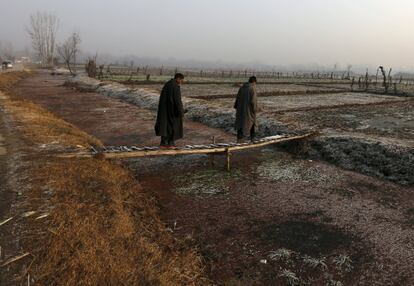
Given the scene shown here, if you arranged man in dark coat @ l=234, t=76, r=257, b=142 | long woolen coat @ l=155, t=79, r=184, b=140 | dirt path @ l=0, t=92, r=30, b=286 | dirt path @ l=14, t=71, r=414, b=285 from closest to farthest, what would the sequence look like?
dirt path @ l=0, t=92, r=30, b=286
dirt path @ l=14, t=71, r=414, b=285
long woolen coat @ l=155, t=79, r=184, b=140
man in dark coat @ l=234, t=76, r=257, b=142

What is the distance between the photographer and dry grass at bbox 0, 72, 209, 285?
→ 4.37m

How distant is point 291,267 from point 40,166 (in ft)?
18.5

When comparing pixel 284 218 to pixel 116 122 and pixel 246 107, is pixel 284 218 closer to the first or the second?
pixel 246 107

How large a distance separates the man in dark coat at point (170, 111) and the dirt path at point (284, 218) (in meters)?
1.02

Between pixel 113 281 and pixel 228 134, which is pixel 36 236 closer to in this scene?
pixel 113 281

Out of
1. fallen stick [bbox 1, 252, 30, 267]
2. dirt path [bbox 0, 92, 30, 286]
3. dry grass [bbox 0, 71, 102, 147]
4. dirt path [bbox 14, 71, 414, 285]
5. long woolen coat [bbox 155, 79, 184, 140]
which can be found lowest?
dirt path [bbox 14, 71, 414, 285]

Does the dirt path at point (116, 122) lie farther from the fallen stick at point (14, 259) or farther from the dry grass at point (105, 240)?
the fallen stick at point (14, 259)

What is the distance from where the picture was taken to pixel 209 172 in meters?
9.59

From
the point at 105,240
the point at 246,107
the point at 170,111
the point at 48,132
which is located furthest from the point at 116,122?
the point at 105,240

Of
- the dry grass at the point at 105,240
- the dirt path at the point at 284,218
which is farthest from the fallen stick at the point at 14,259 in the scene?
the dirt path at the point at 284,218

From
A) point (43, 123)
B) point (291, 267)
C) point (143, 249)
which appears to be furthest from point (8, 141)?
point (291, 267)

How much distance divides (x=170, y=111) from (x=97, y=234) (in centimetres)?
466

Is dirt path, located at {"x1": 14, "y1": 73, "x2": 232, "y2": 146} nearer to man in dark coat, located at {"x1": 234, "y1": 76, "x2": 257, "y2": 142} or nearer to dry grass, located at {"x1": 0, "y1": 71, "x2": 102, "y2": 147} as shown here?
dry grass, located at {"x1": 0, "y1": 71, "x2": 102, "y2": 147}

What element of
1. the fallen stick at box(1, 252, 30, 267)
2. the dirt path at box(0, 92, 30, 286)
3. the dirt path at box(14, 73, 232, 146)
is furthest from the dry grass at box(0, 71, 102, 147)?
the fallen stick at box(1, 252, 30, 267)
